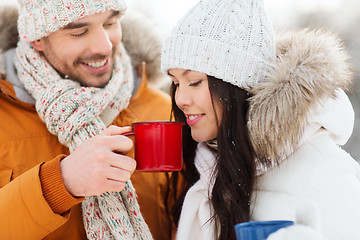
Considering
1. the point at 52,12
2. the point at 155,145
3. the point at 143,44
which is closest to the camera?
the point at 155,145

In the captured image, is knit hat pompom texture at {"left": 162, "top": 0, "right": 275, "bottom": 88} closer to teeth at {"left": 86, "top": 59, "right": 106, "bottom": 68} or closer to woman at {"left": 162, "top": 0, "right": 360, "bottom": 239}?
woman at {"left": 162, "top": 0, "right": 360, "bottom": 239}

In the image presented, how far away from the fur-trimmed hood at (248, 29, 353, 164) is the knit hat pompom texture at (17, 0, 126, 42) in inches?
37.8

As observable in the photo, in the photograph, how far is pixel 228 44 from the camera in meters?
2.03

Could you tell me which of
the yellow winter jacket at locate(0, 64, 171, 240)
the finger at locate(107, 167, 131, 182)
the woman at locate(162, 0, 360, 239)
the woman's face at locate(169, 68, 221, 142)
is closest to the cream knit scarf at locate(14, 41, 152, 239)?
the yellow winter jacket at locate(0, 64, 171, 240)

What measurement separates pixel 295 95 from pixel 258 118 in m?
0.17

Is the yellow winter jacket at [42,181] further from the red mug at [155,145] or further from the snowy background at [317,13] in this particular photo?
the snowy background at [317,13]

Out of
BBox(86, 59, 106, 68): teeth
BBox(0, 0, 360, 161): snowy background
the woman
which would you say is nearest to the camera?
the woman

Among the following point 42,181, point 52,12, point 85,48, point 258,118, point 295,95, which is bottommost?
point 42,181

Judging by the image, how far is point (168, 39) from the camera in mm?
2168

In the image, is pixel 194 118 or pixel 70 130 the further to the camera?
pixel 70 130

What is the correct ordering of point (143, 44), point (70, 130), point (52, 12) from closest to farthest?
point (70, 130) < point (52, 12) < point (143, 44)

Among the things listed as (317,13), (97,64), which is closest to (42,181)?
(97,64)

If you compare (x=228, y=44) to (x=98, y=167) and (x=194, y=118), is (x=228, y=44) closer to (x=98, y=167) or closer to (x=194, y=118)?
(x=194, y=118)

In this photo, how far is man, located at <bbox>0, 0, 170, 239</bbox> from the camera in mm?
1938
